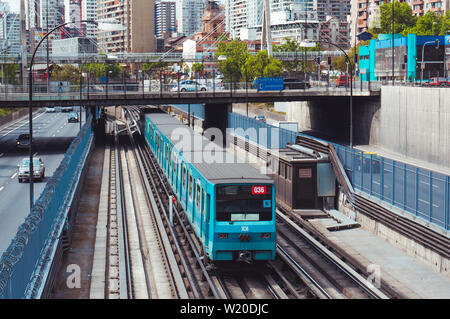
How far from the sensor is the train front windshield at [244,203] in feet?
64.0

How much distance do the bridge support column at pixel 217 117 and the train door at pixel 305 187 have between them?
108 ft

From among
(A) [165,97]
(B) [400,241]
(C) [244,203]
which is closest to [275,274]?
(C) [244,203]

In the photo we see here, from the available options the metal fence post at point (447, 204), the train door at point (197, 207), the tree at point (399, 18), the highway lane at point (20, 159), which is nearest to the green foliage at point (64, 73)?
the highway lane at point (20, 159)

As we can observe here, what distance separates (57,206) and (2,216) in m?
10.1

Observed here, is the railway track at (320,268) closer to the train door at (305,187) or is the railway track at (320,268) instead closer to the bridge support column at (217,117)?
the train door at (305,187)

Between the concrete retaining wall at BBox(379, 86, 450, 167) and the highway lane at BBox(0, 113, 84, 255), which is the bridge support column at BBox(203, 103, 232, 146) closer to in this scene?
Answer: the highway lane at BBox(0, 113, 84, 255)

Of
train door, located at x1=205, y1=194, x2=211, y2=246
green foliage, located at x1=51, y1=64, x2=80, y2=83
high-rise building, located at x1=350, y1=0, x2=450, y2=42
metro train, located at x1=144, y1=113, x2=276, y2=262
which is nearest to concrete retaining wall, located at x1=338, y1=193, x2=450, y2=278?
metro train, located at x1=144, y1=113, x2=276, y2=262

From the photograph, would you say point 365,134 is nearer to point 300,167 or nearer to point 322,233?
point 300,167

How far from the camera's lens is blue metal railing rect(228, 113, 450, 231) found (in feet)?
76.8

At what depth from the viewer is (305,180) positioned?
32906 millimetres

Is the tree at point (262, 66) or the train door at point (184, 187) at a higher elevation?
the tree at point (262, 66)

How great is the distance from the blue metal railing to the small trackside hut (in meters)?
1.11

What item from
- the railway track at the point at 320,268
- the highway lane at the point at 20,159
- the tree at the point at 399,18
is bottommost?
the railway track at the point at 320,268

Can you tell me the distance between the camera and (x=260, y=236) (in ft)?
64.8
